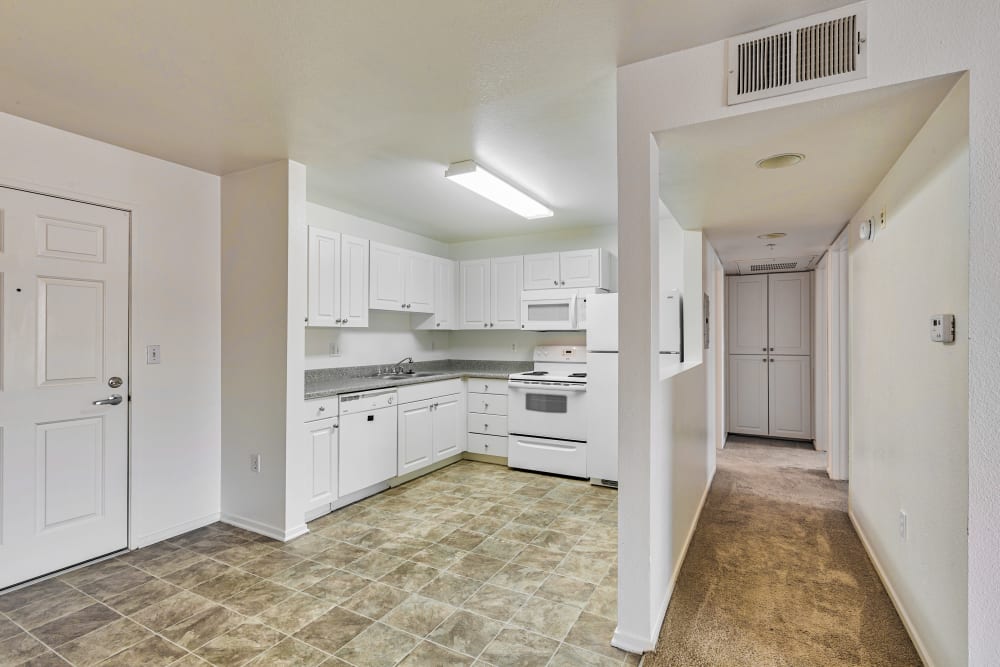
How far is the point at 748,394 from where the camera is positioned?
6.20 meters

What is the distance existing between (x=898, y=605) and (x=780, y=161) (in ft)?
7.03

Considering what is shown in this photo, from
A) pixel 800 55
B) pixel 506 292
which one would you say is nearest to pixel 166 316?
pixel 506 292

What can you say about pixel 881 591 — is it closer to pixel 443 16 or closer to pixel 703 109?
pixel 703 109

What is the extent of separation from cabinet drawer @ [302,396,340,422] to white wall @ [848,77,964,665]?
A: 3.24 meters

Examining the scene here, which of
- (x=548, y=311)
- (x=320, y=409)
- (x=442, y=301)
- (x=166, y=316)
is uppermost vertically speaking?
(x=442, y=301)

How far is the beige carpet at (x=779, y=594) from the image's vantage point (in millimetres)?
1931

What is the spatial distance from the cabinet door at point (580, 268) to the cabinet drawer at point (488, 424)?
4.86 feet

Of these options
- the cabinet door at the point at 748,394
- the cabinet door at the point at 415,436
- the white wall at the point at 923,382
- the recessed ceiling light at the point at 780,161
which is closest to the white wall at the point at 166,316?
the cabinet door at the point at 415,436

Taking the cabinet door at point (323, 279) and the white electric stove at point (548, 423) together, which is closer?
the cabinet door at point (323, 279)

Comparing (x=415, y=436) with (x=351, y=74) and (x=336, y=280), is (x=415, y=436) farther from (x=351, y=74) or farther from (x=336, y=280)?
(x=351, y=74)

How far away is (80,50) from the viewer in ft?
6.10

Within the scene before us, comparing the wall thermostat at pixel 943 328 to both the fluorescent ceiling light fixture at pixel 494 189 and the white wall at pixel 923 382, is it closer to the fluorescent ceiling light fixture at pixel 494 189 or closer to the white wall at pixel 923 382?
the white wall at pixel 923 382

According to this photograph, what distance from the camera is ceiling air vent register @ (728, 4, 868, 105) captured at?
157 centimetres

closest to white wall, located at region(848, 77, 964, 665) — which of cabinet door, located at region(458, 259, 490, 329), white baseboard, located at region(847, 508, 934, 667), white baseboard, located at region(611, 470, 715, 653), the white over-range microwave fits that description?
white baseboard, located at region(847, 508, 934, 667)
